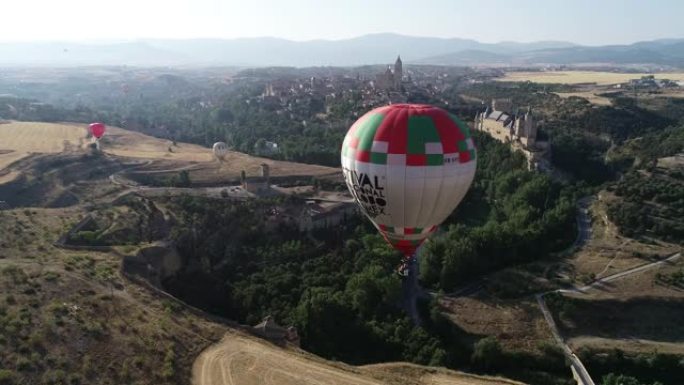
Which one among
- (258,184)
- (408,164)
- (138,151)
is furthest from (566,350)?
(138,151)

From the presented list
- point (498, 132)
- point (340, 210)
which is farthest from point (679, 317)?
point (498, 132)

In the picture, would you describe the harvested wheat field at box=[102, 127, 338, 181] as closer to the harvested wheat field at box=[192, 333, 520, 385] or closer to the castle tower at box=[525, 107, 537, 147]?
the castle tower at box=[525, 107, 537, 147]

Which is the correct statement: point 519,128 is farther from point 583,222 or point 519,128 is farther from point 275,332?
point 275,332

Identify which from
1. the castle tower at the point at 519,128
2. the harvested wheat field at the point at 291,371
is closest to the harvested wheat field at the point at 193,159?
the castle tower at the point at 519,128

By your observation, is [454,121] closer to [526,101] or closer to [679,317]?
[679,317]

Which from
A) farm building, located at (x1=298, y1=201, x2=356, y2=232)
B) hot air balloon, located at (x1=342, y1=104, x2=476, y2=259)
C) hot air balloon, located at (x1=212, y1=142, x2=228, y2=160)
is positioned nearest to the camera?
hot air balloon, located at (x1=342, y1=104, x2=476, y2=259)

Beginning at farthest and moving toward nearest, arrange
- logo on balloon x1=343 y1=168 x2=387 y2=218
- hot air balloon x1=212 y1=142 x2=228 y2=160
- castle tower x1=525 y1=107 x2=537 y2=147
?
hot air balloon x1=212 y1=142 x2=228 y2=160, castle tower x1=525 y1=107 x2=537 y2=147, logo on balloon x1=343 y1=168 x2=387 y2=218

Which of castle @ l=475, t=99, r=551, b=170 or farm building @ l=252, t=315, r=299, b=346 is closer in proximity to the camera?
farm building @ l=252, t=315, r=299, b=346

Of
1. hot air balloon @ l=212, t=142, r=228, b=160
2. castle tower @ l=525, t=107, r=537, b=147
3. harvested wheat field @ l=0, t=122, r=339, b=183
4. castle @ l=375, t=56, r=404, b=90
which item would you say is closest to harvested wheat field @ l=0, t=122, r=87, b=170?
harvested wheat field @ l=0, t=122, r=339, b=183
